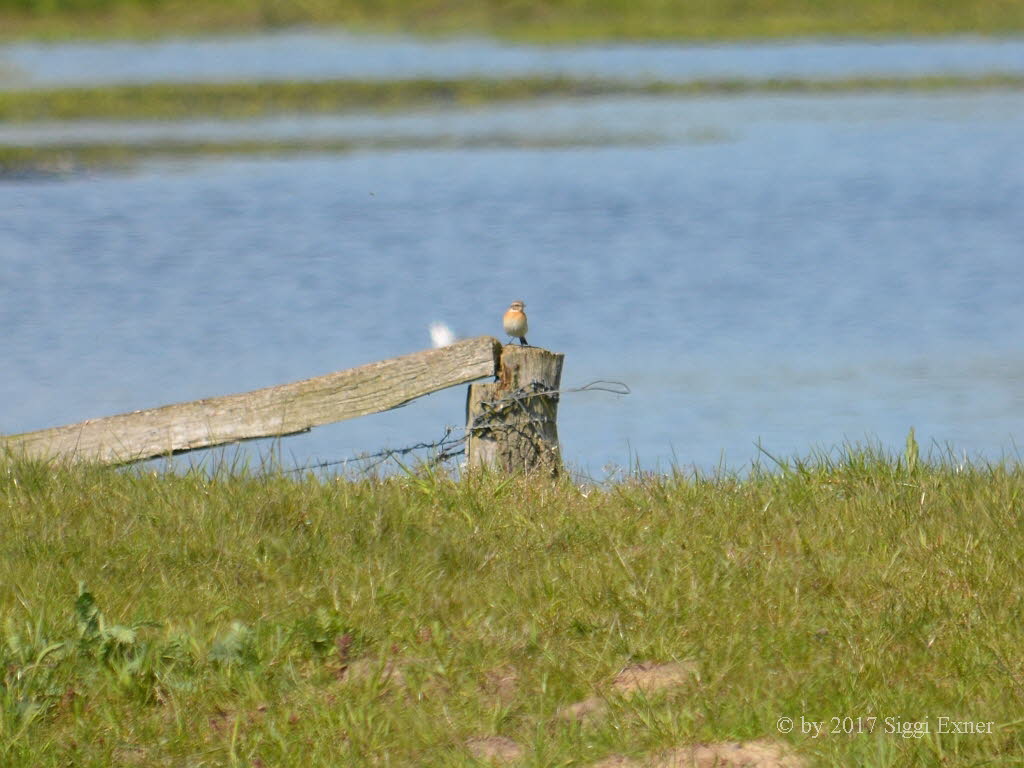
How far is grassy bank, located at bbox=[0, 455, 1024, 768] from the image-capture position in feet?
15.2

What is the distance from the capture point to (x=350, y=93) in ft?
126

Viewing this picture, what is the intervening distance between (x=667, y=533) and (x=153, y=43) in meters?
54.0

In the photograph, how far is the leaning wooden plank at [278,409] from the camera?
22.2 feet

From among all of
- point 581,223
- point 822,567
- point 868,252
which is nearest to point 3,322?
point 581,223

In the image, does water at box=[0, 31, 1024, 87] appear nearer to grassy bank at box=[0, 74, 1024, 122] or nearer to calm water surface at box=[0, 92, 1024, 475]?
grassy bank at box=[0, 74, 1024, 122]

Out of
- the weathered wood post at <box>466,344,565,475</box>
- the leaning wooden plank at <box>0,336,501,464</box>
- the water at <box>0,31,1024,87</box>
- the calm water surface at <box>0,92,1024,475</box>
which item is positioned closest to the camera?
the leaning wooden plank at <box>0,336,501,464</box>

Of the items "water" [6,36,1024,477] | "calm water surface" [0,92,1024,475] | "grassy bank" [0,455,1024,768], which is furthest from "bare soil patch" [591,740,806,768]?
"calm water surface" [0,92,1024,475]

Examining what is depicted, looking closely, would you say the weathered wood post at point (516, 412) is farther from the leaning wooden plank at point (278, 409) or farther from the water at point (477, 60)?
the water at point (477, 60)

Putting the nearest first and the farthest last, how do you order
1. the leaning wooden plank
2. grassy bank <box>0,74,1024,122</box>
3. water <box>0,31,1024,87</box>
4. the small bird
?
1. the leaning wooden plank
2. the small bird
3. grassy bank <box>0,74,1024,122</box>
4. water <box>0,31,1024,87</box>

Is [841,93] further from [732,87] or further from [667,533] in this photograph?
[667,533]

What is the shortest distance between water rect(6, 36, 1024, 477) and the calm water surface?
5cm

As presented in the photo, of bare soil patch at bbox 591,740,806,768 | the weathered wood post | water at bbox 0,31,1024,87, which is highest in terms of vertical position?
water at bbox 0,31,1024,87

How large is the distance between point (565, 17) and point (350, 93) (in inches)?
862

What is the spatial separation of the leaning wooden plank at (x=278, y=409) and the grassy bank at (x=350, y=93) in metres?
29.0
